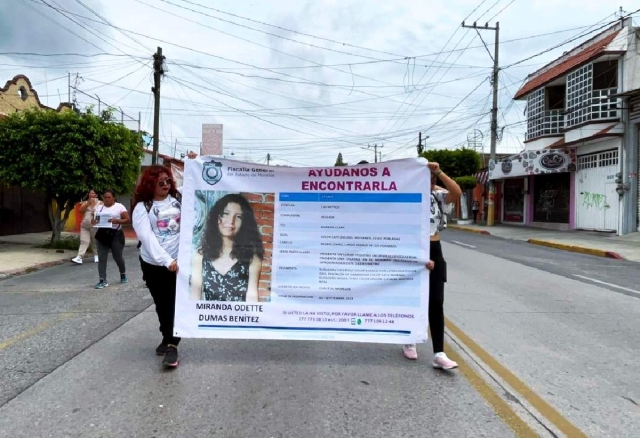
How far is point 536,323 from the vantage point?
20.6 feet

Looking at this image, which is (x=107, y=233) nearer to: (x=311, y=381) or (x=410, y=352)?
(x=311, y=381)

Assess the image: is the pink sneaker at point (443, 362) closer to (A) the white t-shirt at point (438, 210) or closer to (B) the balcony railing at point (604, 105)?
(A) the white t-shirt at point (438, 210)

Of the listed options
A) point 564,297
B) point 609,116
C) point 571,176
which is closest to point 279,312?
point 564,297

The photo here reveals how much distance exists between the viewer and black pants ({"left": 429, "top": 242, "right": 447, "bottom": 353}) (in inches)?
178

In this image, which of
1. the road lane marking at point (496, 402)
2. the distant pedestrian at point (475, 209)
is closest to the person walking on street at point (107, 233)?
the road lane marking at point (496, 402)

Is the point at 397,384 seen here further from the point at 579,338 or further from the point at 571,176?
the point at 571,176

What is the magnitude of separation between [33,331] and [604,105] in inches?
886

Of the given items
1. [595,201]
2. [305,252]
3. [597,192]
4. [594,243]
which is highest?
[597,192]

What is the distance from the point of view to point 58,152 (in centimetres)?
1340

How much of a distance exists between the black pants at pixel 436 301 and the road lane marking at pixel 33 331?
4.28 m

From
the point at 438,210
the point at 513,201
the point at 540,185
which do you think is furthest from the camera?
the point at 513,201

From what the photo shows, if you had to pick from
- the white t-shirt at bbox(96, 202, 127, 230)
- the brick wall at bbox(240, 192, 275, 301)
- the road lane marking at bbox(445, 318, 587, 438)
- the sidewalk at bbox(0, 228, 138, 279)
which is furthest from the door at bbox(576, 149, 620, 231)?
the sidewalk at bbox(0, 228, 138, 279)

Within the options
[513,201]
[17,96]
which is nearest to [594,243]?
[513,201]

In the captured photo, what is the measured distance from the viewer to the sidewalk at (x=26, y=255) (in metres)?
11.1
